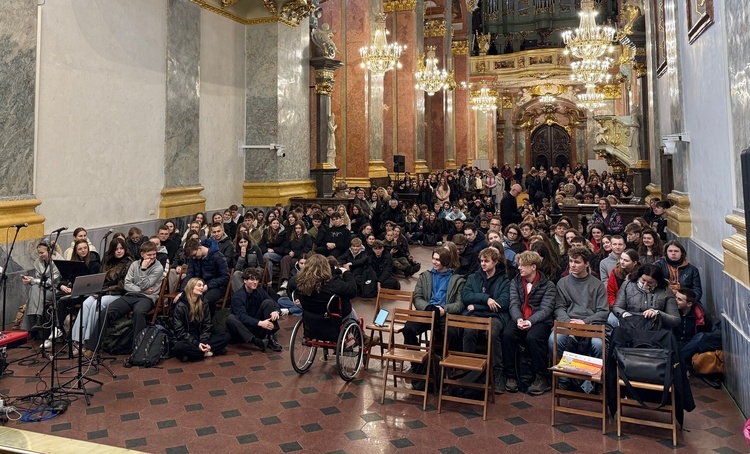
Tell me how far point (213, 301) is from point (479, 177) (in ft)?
59.9

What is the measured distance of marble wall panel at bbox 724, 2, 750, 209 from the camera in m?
4.60

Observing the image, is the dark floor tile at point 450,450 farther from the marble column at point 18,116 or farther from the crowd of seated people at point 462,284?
the marble column at point 18,116

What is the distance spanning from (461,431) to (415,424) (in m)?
0.38

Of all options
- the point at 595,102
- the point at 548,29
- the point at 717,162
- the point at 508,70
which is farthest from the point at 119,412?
the point at 548,29

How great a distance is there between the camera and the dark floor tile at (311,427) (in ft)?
15.6

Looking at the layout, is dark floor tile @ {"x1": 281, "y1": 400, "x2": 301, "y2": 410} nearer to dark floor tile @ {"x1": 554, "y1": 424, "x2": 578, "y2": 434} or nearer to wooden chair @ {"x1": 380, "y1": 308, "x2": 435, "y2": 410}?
wooden chair @ {"x1": 380, "y1": 308, "x2": 435, "y2": 410}

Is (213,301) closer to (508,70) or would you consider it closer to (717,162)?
(717,162)

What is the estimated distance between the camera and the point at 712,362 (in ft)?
18.2

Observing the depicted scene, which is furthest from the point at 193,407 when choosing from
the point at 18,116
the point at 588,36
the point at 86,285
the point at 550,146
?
the point at 550,146

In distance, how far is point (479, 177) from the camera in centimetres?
2416

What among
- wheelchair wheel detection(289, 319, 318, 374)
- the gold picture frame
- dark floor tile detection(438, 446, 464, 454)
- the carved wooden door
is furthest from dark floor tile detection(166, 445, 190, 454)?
the carved wooden door

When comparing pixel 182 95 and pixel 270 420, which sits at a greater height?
pixel 182 95

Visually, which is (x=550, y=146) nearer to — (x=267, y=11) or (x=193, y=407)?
(x=267, y=11)

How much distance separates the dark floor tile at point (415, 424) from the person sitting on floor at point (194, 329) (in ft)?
8.78
